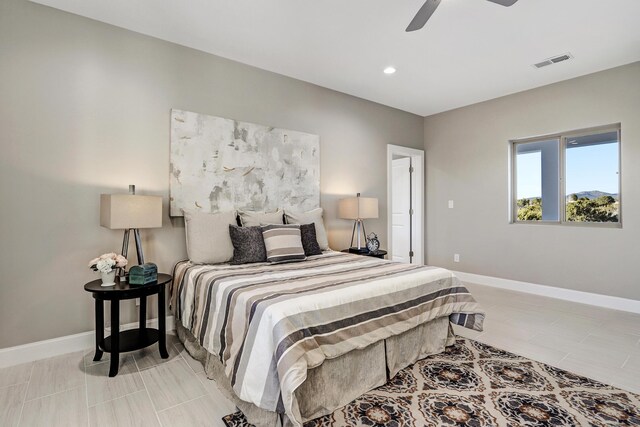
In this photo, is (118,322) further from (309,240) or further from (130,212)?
(309,240)

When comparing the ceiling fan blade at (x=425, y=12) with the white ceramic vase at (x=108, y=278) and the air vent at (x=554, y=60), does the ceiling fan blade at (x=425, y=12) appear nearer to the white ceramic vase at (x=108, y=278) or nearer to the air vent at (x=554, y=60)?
the air vent at (x=554, y=60)

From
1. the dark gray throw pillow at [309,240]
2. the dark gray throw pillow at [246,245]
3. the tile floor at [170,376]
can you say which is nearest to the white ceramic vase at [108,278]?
the tile floor at [170,376]

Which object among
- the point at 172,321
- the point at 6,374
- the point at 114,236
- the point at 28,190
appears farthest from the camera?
the point at 172,321

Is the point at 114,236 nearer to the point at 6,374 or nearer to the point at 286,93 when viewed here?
the point at 6,374

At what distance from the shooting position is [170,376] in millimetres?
2236

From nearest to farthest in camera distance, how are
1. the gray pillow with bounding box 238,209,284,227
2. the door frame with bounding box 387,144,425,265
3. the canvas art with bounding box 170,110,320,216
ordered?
the canvas art with bounding box 170,110,320,216 < the gray pillow with bounding box 238,209,284,227 < the door frame with bounding box 387,144,425,265

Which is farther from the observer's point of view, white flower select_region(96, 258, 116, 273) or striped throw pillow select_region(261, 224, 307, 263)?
striped throw pillow select_region(261, 224, 307, 263)

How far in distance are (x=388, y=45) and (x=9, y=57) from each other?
3000 mm

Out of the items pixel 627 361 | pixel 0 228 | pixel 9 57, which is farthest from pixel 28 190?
pixel 627 361

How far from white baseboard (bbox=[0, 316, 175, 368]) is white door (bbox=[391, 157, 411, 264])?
4.27 metres

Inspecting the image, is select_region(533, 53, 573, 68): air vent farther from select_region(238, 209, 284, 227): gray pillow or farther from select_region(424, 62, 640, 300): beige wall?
select_region(238, 209, 284, 227): gray pillow

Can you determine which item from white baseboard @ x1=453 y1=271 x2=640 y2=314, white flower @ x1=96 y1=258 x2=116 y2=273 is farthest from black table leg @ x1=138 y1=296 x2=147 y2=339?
white baseboard @ x1=453 y1=271 x2=640 y2=314

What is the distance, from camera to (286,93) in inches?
149

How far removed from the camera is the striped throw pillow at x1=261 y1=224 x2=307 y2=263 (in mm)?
2895
